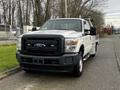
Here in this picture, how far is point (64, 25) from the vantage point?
10.5 meters

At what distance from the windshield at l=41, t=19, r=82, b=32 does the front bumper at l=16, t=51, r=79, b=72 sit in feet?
6.69

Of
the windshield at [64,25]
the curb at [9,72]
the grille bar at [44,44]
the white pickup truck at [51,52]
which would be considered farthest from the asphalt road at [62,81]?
the windshield at [64,25]

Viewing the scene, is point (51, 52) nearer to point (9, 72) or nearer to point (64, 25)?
point (9, 72)

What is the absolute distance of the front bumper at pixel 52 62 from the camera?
8.22 m

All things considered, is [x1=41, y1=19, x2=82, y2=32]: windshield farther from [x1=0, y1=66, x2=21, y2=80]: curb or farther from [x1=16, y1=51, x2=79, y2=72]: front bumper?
[x1=16, y1=51, x2=79, y2=72]: front bumper

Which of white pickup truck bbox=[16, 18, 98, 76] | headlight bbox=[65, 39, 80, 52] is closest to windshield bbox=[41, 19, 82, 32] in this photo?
white pickup truck bbox=[16, 18, 98, 76]

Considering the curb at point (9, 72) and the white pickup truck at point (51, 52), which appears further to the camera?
the curb at point (9, 72)

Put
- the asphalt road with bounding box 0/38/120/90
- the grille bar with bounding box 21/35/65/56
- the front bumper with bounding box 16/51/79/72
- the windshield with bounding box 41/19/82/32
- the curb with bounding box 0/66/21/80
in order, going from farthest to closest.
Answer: the windshield with bounding box 41/19/82/32, the curb with bounding box 0/66/21/80, the grille bar with bounding box 21/35/65/56, the front bumper with bounding box 16/51/79/72, the asphalt road with bounding box 0/38/120/90

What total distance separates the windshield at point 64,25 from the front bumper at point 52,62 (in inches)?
80.3

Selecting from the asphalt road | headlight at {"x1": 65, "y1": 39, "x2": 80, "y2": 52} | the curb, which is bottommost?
the asphalt road

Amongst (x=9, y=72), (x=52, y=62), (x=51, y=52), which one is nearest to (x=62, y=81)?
(x=52, y=62)

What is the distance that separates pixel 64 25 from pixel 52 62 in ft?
8.42

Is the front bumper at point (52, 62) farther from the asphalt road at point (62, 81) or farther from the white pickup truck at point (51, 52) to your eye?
the asphalt road at point (62, 81)

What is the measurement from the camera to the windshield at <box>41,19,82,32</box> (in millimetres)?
10317
